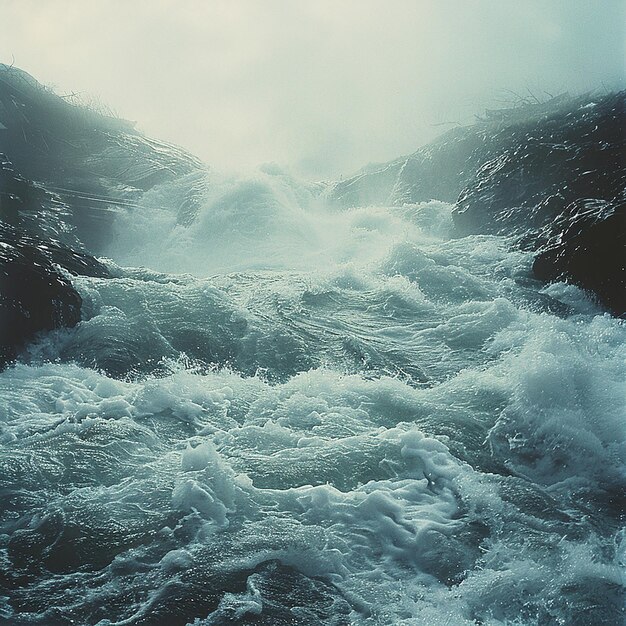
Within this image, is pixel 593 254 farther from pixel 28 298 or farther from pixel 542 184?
pixel 28 298

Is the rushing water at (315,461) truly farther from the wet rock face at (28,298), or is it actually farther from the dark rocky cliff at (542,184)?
the dark rocky cliff at (542,184)

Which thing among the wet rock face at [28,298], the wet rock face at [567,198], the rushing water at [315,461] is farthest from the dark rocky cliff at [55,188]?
the wet rock face at [567,198]

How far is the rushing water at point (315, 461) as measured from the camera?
3.28 metres

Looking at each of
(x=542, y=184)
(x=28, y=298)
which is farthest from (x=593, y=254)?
(x=28, y=298)

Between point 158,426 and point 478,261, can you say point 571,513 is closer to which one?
point 158,426

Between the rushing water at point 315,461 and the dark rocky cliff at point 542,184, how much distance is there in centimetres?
63

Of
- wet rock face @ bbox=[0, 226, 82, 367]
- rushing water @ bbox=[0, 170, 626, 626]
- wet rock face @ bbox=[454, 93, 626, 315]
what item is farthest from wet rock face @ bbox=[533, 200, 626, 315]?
wet rock face @ bbox=[0, 226, 82, 367]

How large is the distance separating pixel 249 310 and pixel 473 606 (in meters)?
5.51

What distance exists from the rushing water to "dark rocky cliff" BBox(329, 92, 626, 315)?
2.08ft

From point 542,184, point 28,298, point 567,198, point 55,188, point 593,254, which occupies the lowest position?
point 593,254

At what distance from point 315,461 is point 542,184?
8.82 m

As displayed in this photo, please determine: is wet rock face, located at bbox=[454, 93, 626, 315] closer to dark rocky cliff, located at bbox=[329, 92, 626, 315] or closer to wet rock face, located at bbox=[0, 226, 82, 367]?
dark rocky cliff, located at bbox=[329, 92, 626, 315]

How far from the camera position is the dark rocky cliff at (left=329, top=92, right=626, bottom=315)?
26.4 ft

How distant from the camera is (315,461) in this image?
15.0ft
